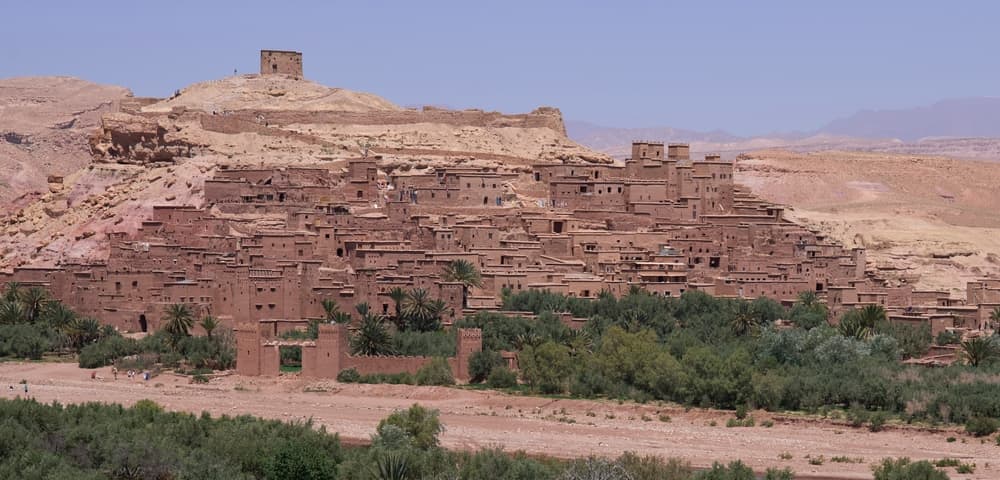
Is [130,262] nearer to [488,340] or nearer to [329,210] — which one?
[329,210]

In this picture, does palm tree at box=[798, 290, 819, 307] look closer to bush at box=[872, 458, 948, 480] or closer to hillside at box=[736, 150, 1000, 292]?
hillside at box=[736, 150, 1000, 292]

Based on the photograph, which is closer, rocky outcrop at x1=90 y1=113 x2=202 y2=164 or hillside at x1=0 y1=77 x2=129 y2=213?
rocky outcrop at x1=90 y1=113 x2=202 y2=164

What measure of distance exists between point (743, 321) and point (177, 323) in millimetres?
13384

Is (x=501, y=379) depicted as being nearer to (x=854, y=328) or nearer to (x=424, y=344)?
(x=424, y=344)

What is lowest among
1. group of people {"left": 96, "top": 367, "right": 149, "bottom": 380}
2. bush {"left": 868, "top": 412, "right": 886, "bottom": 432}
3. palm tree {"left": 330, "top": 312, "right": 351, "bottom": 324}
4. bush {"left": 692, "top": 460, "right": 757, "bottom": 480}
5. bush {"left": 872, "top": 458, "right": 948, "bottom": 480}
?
group of people {"left": 96, "top": 367, "right": 149, "bottom": 380}

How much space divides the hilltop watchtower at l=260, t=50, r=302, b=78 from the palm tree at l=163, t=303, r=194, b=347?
22.2 m

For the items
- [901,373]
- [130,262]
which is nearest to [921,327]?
[901,373]

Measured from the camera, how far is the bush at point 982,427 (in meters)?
40.5

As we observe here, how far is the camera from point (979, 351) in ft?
154

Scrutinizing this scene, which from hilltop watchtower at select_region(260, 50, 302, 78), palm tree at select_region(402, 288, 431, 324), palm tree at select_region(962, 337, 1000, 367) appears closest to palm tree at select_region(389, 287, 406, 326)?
palm tree at select_region(402, 288, 431, 324)

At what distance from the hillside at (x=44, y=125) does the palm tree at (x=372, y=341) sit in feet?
132

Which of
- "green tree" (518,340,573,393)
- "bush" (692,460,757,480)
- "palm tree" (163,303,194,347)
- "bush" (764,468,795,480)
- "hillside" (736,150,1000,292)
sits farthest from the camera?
"hillside" (736,150,1000,292)

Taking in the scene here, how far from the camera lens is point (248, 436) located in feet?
119

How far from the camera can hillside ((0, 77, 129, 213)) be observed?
3711 inches
